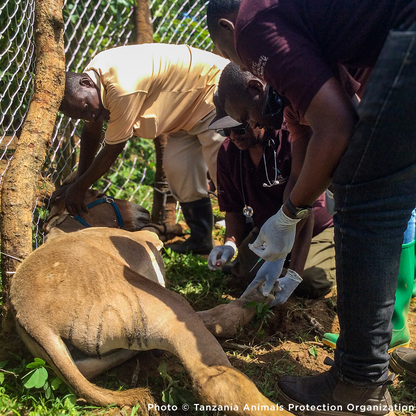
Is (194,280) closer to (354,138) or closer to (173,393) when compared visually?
(173,393)

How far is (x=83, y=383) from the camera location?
209cm

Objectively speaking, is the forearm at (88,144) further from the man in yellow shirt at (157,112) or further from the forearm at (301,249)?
the forearm at (301,249)

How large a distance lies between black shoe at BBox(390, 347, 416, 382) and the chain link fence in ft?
8.08

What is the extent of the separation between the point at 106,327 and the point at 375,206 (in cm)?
132

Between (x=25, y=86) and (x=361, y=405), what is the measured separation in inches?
128

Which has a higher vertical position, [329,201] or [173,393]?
[329,201]

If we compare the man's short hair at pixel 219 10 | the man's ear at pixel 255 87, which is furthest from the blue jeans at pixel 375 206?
the man's short hair at pixel 219 10

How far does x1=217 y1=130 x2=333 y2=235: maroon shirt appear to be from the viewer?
322 centimetres

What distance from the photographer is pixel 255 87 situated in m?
2.84

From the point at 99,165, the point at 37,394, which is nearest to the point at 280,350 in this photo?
the point at 37,394

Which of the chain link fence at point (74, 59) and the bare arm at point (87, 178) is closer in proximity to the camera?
the chain link fence at point (74, 59)

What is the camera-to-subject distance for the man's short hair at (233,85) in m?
2.85

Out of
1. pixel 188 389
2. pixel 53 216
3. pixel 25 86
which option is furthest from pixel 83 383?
pixel 25 86

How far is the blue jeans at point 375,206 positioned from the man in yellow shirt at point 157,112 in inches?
88.7
